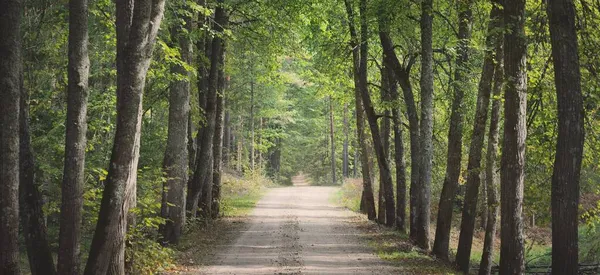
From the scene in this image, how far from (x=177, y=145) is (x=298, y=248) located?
13.7ft

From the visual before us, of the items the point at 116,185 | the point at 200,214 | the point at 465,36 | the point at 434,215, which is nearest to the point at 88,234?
the point at 200,214

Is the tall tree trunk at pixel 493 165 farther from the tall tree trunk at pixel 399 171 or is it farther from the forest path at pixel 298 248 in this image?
the tall tree trunk at pixel 399 171

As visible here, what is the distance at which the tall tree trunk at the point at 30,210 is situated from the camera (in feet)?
34.1

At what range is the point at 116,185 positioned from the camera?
8258 mm

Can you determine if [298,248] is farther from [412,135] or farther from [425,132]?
[412,135]

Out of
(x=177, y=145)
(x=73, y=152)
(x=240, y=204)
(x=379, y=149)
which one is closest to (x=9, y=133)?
(x=73, y=152)

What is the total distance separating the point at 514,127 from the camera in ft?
32.6

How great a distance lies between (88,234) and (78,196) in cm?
989

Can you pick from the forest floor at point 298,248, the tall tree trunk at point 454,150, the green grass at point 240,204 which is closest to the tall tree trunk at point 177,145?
the forest floor at point 298,248

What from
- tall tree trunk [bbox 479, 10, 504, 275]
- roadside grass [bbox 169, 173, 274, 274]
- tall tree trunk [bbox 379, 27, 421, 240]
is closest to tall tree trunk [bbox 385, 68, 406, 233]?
tall tree trunk [bbox 379, 27, 421, 240]

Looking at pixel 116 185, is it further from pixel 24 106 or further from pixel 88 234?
pixel 88 234

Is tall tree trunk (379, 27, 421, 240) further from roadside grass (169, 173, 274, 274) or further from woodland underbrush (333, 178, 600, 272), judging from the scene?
roadside grass (169, 173, 274, 274)

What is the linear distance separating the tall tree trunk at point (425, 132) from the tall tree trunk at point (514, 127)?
17.7 ft

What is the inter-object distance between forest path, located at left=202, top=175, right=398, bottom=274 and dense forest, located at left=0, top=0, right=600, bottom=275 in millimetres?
1662
